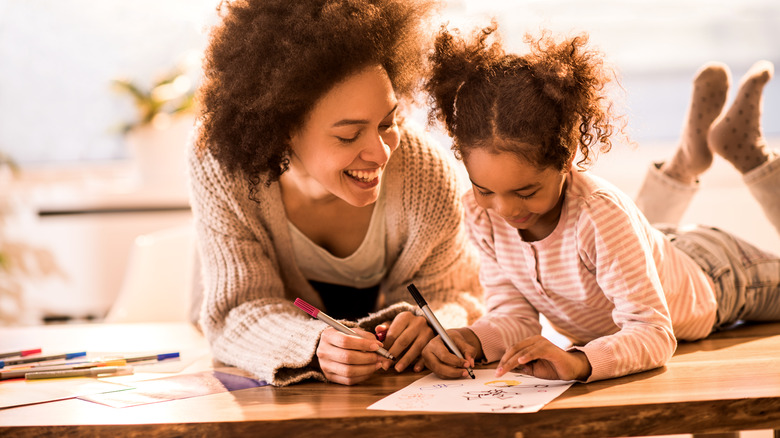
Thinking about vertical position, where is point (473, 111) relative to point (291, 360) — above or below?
above

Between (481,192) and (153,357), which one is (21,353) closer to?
(153,357)

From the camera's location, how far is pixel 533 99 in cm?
108

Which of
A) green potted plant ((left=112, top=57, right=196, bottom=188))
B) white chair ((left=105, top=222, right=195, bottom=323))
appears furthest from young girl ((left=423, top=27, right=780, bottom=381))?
green potted plant ((left=112, top=57, right=196, bottom=188))

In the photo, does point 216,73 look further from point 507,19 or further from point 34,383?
point 507,19

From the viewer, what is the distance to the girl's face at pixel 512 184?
1.08 m

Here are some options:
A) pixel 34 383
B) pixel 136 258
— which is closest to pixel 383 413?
pixel 34 383

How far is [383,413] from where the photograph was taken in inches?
35.0

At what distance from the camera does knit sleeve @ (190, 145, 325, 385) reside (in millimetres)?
1220

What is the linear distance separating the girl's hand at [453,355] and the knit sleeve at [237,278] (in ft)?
0.56

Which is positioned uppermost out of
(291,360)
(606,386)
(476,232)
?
(476,232)

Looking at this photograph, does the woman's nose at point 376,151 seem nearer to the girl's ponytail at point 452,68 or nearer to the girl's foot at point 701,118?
the girl's ponytail at point 452,68

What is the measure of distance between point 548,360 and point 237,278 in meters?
0.59

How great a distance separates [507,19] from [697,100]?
133cm

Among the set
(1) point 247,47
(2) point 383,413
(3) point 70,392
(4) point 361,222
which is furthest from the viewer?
(4) point 361,222
